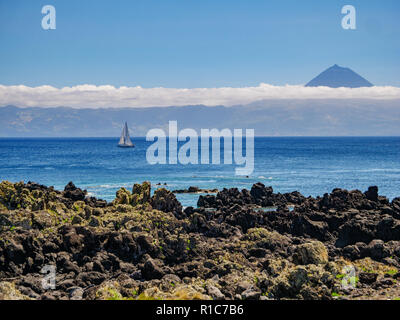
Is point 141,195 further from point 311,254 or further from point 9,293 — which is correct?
point 9,293

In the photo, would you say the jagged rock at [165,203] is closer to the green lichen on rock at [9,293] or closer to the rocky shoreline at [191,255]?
the rocky shoreline at [191,255]

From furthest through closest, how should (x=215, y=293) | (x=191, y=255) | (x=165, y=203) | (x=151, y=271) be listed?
(x=165, y=203) < (x=191, y=255) < (x=151, y=271) < (x=215, y=293)

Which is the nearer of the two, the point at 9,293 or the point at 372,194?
the point at 9,293

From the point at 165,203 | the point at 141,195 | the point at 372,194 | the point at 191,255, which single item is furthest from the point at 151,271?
the point at 372,194

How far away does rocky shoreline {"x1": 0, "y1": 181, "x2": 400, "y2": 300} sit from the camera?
17188 millimetres

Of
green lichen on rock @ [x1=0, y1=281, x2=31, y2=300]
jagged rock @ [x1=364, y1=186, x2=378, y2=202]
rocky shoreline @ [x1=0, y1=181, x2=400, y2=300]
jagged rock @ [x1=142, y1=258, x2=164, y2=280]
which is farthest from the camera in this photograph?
jagged rock @ [x1=364, y1=186, x2=378, y2=202]

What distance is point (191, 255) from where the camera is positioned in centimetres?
2303

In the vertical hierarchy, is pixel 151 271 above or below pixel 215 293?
Result: below

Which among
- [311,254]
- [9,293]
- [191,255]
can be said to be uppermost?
[9,293]

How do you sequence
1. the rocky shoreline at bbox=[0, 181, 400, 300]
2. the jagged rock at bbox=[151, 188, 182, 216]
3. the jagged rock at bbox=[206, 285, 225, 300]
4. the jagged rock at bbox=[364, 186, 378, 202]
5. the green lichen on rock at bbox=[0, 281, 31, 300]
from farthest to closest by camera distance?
the jagged rock at bbox=[364, 186, 378, 202], the jagged rock at bbox=[151, 188, 182, 216], the rocky shoreline at bbox=[0, 181, 400, 300], the jagged rock at bbox=[206, 285, 225, 300], the green lichen on rock at bbox=[0, 281, 31, 300]

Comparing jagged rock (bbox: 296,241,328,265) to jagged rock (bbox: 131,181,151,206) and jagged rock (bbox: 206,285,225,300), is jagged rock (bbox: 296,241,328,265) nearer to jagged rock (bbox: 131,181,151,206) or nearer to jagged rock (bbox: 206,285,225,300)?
jagged rock (bbox: 206,285,225,300)

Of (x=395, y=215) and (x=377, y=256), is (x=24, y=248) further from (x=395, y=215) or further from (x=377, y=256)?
(x=395, y=215)

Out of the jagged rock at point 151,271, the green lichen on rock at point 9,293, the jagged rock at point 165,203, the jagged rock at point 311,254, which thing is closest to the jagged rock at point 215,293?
the jagged rock at point 151,271

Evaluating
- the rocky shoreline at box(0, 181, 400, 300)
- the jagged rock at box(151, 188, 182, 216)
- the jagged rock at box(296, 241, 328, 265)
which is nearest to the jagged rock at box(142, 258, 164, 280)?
the rocky shoreline at box(0, 181, 400, 300)
